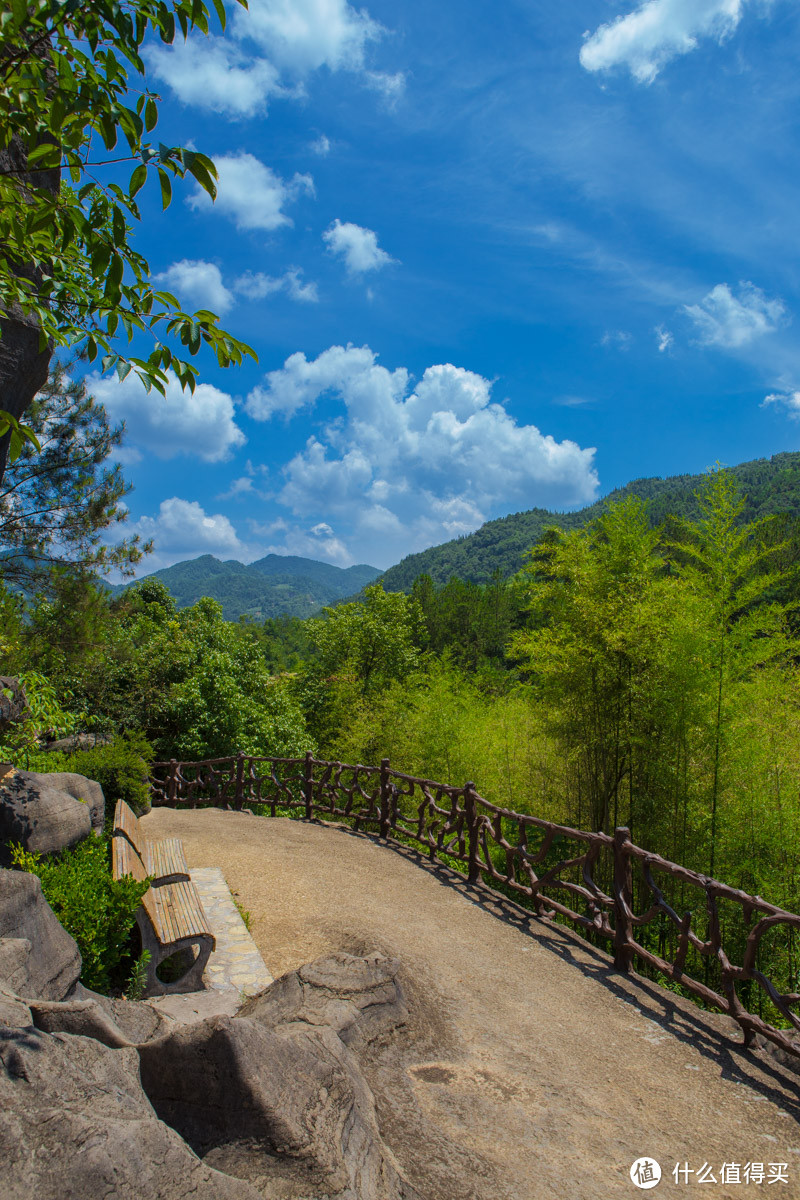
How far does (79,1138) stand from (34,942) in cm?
193

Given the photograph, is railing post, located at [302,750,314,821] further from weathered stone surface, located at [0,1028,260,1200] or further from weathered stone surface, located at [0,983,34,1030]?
weathered stone surface, located at [0,1028,260,1200]

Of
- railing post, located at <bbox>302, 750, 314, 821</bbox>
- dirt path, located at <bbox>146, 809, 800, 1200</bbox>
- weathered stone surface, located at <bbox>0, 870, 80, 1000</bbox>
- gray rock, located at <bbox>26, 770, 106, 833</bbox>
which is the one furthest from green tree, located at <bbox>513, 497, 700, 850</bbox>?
weathered stone surface, located at <bbox>0, 870, 80, 1000</bbox>

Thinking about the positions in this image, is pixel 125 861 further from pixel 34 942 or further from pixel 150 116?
pixel 150 116

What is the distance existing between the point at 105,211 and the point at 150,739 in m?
13.4

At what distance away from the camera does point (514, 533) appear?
139 m

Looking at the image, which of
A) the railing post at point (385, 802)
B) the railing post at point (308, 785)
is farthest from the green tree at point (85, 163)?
the railing post at point (308, 785)

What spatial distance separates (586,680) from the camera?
7.41 metres

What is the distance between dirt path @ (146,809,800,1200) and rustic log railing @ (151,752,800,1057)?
0.26m

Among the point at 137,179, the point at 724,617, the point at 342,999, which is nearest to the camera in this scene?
the point at 137,179

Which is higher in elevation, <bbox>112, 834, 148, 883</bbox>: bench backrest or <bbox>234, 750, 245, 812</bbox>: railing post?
<bbox>112, 834, 148, 883</bbox>: bench backrest

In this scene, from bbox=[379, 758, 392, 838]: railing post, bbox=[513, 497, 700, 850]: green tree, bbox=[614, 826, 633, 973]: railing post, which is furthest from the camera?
bbox=[379, 758, 392, 838]: railing post

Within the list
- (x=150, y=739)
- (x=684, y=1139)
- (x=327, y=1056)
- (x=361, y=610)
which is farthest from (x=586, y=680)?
(x=361, y=610)

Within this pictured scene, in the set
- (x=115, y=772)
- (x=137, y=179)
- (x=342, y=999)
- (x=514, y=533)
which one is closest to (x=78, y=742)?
(x=115, y=772)

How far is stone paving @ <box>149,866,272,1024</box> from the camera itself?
3.54 meters
